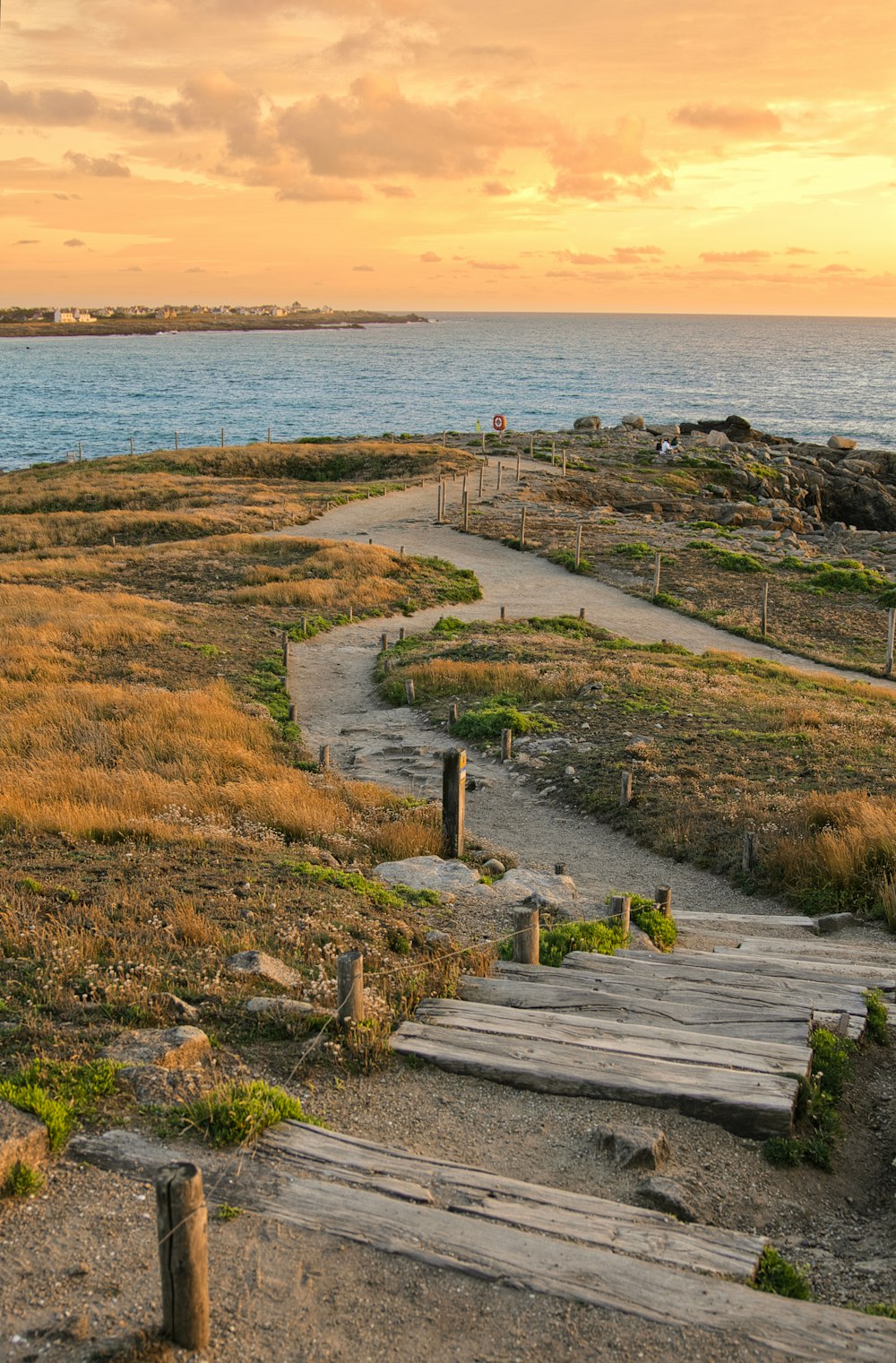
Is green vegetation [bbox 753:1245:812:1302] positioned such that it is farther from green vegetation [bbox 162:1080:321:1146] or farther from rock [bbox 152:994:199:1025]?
rock [bbox 152:994:199:1025]

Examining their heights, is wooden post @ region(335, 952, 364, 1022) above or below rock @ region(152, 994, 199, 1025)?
above

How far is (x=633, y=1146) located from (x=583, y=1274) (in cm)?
150

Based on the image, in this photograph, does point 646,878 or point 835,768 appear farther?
point 835,768

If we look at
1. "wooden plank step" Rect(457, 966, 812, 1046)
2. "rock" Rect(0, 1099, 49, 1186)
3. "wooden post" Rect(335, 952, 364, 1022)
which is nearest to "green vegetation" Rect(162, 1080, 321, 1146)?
"rock" Rect(0, 1099, 49, 1186)

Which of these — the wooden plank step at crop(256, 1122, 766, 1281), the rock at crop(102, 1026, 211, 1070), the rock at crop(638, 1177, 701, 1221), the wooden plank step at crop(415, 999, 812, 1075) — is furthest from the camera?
the wooden plank step at crop(415, 999, 812, 1075)

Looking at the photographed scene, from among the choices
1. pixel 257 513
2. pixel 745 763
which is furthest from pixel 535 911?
pixel 257 513

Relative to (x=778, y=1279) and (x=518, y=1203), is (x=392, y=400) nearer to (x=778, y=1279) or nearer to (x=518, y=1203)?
(x=518, y=1203)

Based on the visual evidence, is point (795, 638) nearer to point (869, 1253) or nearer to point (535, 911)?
point (535, 911)

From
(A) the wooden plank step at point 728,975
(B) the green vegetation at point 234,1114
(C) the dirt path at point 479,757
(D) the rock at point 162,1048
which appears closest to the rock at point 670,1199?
(B) the green vegetation at point 234,1114

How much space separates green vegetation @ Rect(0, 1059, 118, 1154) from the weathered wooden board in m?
1.18

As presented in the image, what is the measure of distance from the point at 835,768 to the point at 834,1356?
12929 millimetres

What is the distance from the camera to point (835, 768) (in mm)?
16312

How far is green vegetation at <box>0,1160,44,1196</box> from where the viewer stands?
5312 millimetres

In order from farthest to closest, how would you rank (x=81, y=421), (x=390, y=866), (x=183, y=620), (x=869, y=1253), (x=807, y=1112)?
(x=81, y=421) → (x=183, y=620) → (x=390, y=866) → (x=807, y=1112) → (x=869, y=1253)
